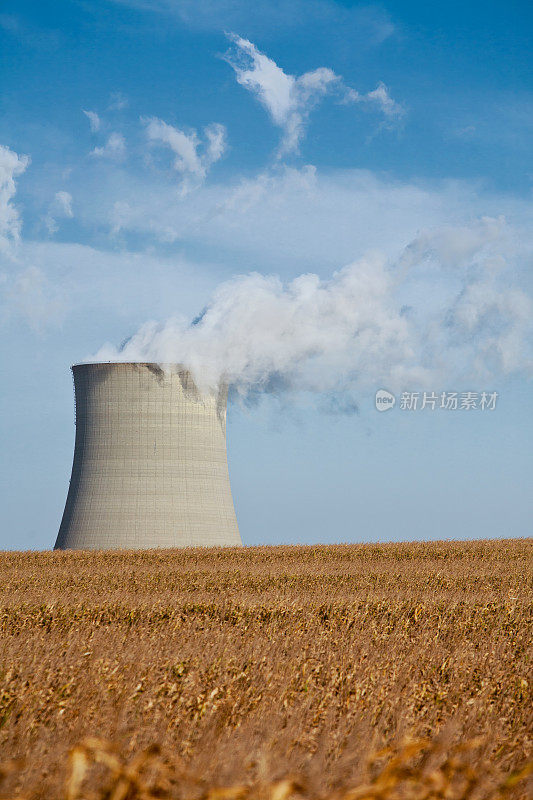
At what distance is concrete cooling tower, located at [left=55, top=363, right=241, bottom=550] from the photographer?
59.4 feet

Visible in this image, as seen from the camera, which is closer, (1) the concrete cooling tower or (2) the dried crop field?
(2) the dried crop field

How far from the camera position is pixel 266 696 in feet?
14.4

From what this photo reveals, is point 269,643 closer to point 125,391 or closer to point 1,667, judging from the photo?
point 1,667

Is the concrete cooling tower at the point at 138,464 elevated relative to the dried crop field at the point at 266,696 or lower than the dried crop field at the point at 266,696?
elevated

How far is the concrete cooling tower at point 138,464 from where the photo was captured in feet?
59.4

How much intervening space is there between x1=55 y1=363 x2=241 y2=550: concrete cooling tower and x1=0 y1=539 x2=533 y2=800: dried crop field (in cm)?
691

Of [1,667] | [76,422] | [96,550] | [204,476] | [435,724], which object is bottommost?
[435,724]

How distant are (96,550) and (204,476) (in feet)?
10.0

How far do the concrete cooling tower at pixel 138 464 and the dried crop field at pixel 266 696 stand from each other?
691 cm

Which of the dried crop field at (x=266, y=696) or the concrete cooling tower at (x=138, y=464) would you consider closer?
the dried crop field at (x=266, y=696)

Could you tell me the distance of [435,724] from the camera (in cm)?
428

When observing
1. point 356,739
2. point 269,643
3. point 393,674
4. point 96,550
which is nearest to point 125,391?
point 96,550

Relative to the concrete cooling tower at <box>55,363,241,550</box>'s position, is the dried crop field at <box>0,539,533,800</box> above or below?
below

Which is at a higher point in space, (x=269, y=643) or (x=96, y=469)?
(x=96, y=469)
